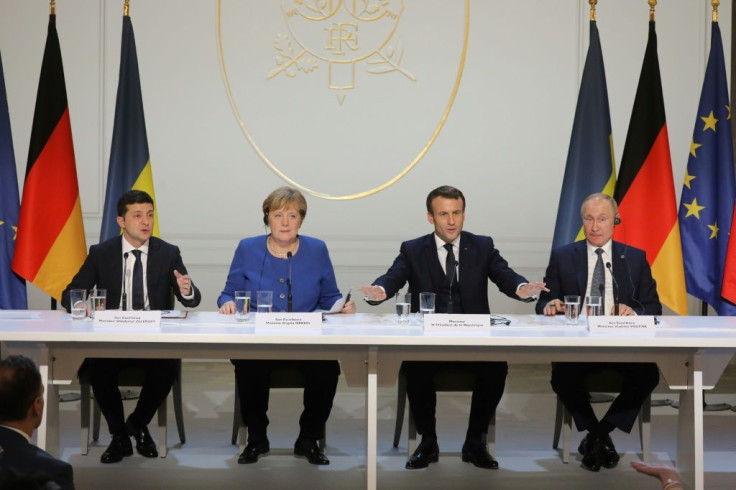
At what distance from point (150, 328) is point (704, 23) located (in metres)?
4.64

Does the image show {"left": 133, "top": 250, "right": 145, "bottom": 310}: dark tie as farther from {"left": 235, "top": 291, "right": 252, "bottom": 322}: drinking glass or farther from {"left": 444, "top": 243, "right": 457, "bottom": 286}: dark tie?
{"left": 444, "top": 243, "right": 457, "bottom": 286}: dark tie

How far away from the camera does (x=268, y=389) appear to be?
12.7 ft

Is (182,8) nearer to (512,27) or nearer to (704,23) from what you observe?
(512,27)

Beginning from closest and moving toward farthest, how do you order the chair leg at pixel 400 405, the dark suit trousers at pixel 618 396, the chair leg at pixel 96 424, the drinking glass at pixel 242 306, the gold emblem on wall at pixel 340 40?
the drinking glass at pixel 242 306 → the dark suit trousers at pixel 618 396 → the chair leg at pixel 400 405 → the chair leg at pixel 96 424 → the gold emblem on wall at pixel 340 40

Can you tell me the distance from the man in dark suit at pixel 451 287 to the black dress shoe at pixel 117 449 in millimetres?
1219

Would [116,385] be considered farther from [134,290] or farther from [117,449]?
[134,290]

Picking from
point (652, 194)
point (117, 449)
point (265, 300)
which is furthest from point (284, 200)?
point (652, 194)

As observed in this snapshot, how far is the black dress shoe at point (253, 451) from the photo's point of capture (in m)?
3.82

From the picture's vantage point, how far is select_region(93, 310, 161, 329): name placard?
10.5 feet

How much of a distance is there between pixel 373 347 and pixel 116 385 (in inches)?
51.2

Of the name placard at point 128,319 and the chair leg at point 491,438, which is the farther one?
the chair leg at point 491,438

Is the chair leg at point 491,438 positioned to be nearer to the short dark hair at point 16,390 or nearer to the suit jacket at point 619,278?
the suit jacket at point 619,278

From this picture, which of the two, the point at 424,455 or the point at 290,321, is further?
the point at 424,455

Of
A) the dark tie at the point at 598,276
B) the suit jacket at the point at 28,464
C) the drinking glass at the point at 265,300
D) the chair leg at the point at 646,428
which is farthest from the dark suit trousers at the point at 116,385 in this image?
the suit jacket at the point at 28,464
